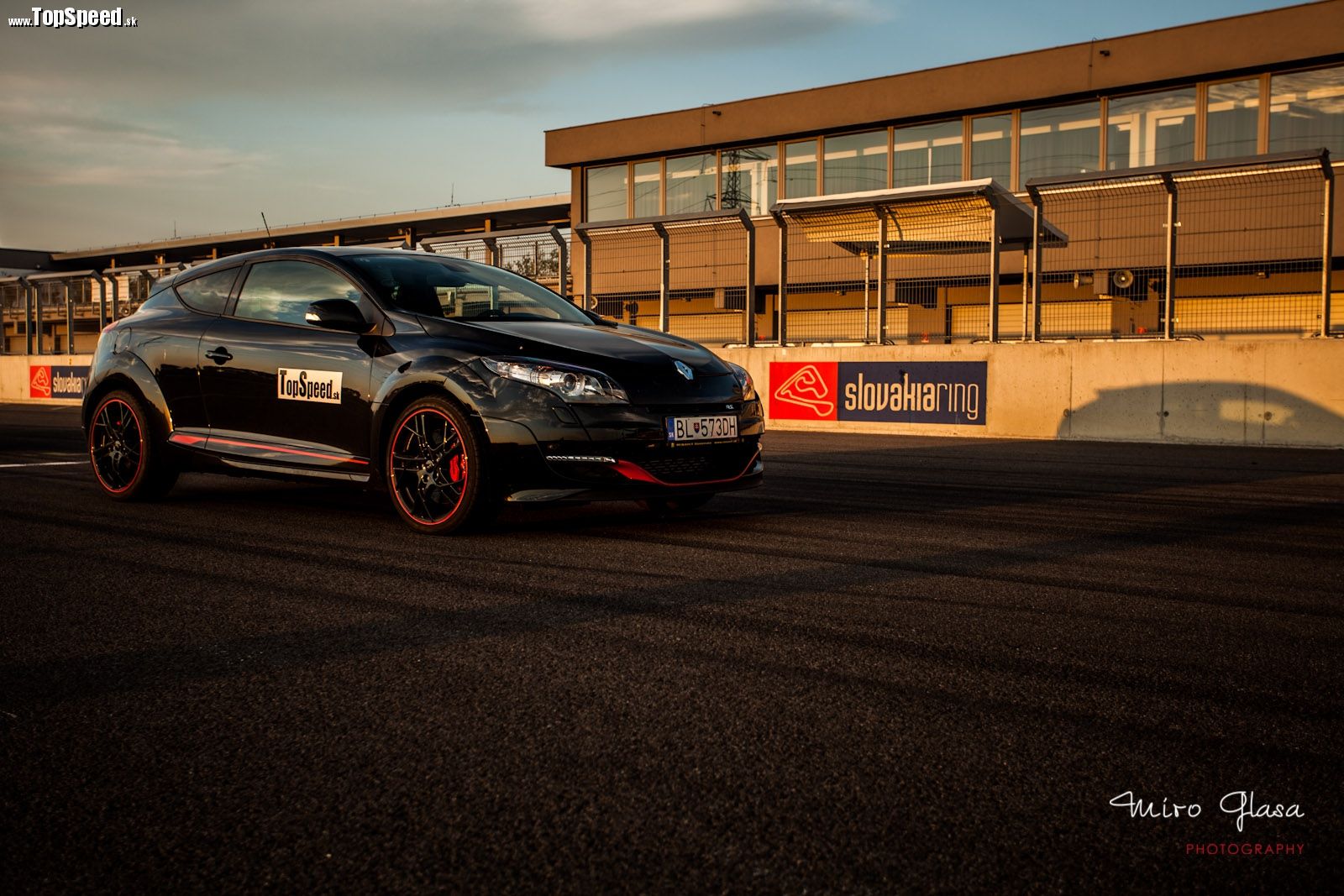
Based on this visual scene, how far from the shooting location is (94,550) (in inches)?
204

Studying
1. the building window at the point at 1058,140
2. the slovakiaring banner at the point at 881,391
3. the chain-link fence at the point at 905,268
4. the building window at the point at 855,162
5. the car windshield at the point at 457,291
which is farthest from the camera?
the building window at the point at 855,162

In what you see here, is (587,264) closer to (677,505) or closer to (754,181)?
(677,505)

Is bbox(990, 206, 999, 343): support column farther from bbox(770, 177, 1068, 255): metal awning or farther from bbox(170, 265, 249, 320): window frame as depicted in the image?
bbox(170, 265, 249, 320): window frame

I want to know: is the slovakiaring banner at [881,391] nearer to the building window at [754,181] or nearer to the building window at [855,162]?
the building window at [855,162]

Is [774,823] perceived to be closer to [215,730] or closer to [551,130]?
[215,730]

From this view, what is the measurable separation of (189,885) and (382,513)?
4716 millimetres

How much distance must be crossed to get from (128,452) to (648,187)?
30.7 m

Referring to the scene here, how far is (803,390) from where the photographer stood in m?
16.1

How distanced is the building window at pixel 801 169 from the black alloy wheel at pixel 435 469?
28594 millimetres

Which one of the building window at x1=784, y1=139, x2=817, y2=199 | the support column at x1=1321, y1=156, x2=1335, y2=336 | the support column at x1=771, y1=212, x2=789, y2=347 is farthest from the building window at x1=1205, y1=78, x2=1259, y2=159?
the support column at x1=771, y1=212, x2=789, y2=347

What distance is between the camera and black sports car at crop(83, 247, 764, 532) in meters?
5.37

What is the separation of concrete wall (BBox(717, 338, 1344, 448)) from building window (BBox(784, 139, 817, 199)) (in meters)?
18.9

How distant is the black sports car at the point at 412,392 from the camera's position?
17.6 feet

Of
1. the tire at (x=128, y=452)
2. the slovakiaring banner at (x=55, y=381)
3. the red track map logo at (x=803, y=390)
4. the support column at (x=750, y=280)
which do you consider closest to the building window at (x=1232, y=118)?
the support column at (x=750, y=280)
